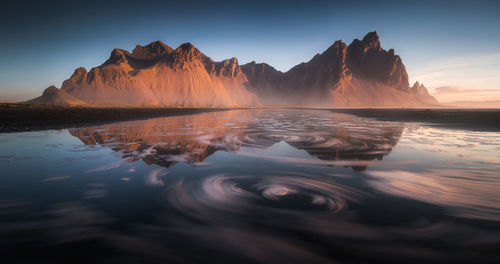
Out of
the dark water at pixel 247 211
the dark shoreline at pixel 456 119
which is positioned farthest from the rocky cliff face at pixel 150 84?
the dark water at pixel 247 211

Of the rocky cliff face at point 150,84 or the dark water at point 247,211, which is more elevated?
the rocky cliff face at point 150,84

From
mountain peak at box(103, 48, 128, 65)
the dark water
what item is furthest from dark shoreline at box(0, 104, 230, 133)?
mountain peak at box(103, 48, 128, 65)

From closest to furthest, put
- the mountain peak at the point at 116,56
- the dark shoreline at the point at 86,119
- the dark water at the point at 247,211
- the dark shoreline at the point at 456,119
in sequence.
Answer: the dark water at the point at 247,211 → the dark shoreline at the point at 86,119 → the dark shoreline at the point at 456,119 → the mountain peak at the point at 116,56

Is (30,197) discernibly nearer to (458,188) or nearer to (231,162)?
(231,162)

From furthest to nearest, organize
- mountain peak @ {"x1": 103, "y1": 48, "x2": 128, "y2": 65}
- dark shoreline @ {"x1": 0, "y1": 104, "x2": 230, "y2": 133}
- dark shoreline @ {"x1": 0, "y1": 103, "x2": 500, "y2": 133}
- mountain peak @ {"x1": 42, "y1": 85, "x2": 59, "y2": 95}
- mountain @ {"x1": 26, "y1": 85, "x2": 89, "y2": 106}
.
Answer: mountain peak @ {"x1": 103, "y1": 48, "x2": 128, "y2": 65} → mountain peak @ {"x1": 42, "y1": 85, "x2": 59, "y2": 95} → mountain @ {"x1": 26, "y1": 85, "x2": 89, "y2": 106} → dark shoreline @ {"x1": 0, "y1": 103, "x2": 500, "y2": 133} → dark shoreline @ {"x1": 0, "y1": 104, "x2": 230, "y2": 133}

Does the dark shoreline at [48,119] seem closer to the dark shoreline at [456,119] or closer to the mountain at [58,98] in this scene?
the dark shoreline at [456,119]

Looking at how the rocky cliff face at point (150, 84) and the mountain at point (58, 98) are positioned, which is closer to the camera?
the mountain at point (58, 98)

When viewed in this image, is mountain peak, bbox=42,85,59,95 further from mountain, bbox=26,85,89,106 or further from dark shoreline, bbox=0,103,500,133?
dark shoreline, bbox=0,103,500,133

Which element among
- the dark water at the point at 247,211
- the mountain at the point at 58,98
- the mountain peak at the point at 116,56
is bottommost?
the dark water at the point at 247,211
